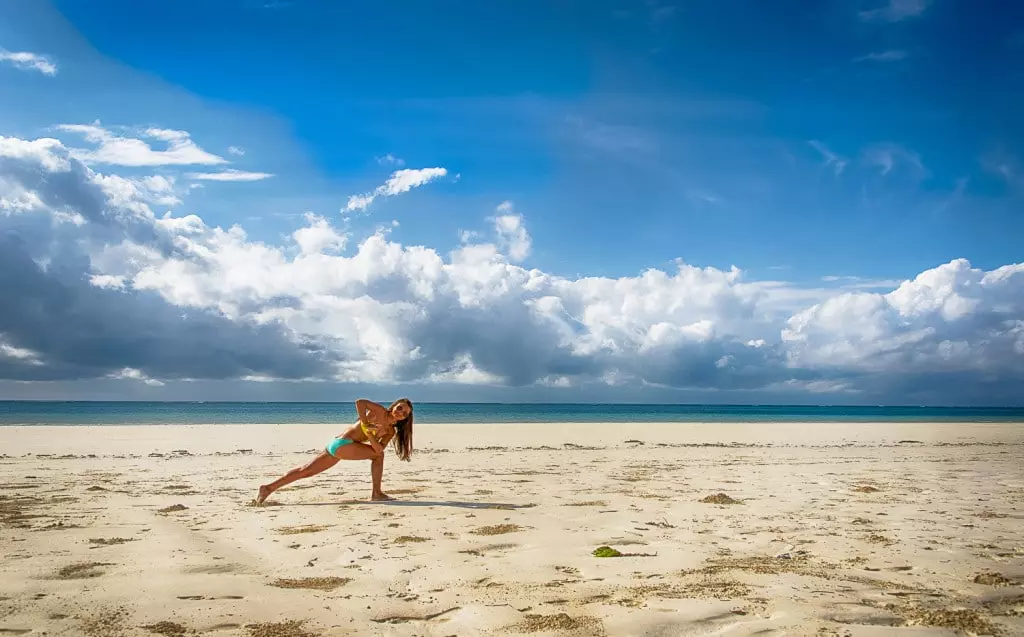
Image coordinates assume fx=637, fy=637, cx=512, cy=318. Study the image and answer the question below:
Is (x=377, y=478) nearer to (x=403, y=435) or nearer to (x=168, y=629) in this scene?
(x=403, y=435)

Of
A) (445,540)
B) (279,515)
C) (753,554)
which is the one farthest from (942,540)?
(279,515)

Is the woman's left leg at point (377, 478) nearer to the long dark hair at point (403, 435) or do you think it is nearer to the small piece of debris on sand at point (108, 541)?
the long dark hair at point (403, 435)

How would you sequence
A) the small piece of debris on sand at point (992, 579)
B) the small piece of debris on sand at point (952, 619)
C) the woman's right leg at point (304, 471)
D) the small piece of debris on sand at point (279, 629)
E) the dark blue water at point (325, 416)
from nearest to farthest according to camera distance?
the small piece of debris on sand at point (279, 629)
the small piece of debris on sand at point (952, 619)
the small piece of debris on sand at point (992, 579)
the woman's right leg at point (304, 471)
the dark blue water at point (325, 416)

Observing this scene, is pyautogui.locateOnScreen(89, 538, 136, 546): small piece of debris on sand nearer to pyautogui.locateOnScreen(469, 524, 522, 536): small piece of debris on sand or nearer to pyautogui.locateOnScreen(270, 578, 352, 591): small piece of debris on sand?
pyautogui.locateOnScreen(270, 578, 352, 591): small piece of debris on sand

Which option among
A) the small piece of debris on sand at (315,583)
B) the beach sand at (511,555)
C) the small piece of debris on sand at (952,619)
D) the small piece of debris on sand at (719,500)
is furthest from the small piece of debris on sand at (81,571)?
the small piece of debris on sand at (719,500)

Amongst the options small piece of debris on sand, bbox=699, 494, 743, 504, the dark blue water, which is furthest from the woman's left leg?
the dark blue water

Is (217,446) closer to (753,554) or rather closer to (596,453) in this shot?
(596,453)

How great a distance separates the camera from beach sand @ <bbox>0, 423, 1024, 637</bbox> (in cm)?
430

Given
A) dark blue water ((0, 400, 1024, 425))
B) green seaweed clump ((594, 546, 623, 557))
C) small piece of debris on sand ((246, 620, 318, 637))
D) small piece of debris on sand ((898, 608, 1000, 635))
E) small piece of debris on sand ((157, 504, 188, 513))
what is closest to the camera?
small piece of debris on sand ((246, 620, 318, 637))

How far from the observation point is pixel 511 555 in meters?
6.00

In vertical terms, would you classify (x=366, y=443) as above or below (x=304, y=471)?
above

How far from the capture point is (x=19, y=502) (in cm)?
868

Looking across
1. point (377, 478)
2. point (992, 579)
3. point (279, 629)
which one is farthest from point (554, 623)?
point (377, 478)

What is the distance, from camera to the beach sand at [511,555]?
430cm
